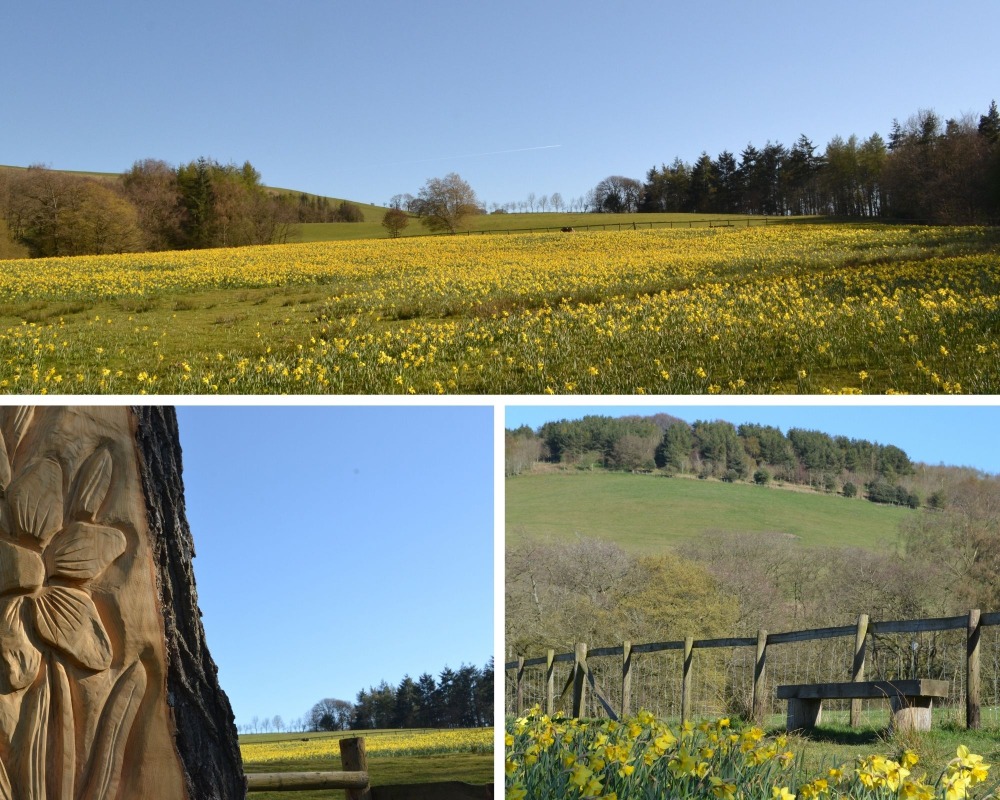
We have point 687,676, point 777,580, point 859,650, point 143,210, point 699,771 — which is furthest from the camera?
point 143,210

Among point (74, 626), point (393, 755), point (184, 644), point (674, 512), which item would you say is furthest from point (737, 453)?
point (393, 755)

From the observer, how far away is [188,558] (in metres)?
3.67

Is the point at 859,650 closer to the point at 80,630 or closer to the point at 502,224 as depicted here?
the point at 80,630

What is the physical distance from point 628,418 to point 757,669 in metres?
2.23

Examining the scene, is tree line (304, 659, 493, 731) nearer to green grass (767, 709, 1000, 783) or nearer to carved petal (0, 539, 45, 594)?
green grass (767, 709, 1000, 783)

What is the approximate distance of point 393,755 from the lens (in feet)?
34.1

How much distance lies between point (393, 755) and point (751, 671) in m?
5.15

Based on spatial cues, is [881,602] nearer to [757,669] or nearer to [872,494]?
[872,494]

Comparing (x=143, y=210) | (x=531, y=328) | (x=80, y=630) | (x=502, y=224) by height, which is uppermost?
(x=502, y=224)

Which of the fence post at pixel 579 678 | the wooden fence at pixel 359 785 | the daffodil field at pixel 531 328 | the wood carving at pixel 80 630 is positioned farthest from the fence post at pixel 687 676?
the wood carving at pixel 80 630

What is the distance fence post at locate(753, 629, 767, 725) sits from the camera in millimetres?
6316

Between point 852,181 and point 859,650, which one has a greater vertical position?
point 852,181

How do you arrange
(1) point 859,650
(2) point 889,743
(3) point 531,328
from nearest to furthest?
(2) point 889,743, (1) point 859,650, (3) point 531,328

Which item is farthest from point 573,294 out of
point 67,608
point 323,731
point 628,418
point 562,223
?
point 562,223
